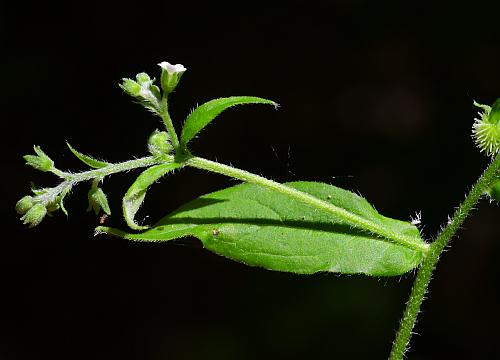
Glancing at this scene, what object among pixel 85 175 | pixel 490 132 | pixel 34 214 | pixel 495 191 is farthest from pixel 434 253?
pixel 34 214

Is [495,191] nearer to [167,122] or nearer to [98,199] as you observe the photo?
[167,122]

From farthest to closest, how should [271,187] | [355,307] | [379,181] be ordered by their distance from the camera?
[379,181] < [355,307] < [271,187]

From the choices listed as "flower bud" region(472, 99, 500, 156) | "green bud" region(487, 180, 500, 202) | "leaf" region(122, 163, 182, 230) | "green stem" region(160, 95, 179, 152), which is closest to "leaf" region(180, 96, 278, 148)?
"green stem" region(160, 95, 179, 152)

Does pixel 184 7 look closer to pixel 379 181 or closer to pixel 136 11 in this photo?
pixel 136 11

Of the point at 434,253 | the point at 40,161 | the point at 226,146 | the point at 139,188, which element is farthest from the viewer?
the point at 226,146

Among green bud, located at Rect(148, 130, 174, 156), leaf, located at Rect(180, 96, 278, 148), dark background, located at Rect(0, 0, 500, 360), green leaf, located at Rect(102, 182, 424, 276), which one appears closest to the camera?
leaf, located at Rect(180, 96, 278, 148)

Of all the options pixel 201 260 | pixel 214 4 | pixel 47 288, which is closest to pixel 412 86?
pixel 214 4

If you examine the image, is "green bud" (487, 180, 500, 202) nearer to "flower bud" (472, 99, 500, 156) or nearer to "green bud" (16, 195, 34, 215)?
"flower bud" (472, 99, 500, 156)
